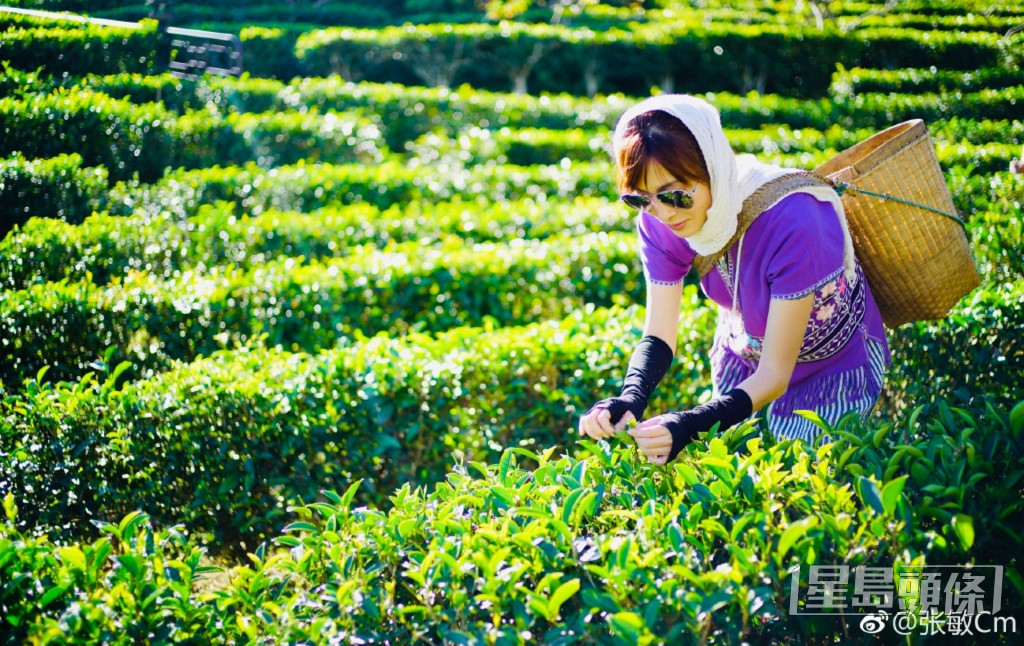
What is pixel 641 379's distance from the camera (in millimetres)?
2275

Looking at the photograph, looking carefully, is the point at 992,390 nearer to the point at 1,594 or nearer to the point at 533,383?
the point at 533,383

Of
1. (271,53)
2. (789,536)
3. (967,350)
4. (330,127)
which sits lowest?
(789,536)

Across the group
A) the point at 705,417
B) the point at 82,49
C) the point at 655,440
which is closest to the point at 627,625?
the point at 655,440

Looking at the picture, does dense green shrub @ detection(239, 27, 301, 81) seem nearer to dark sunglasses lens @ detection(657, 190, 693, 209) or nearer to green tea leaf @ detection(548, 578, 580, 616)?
dark sunglasses lens @ detection(657, 190, 693, 209)

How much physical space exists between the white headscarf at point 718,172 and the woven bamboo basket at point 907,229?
0.26 meters

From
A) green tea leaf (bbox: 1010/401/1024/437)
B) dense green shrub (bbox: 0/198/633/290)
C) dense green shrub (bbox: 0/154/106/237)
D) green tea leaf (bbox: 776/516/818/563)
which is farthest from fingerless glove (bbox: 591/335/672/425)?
dense green shrub (bbox: 0/154/106/237)

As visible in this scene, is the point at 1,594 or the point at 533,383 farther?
the point at 533,383

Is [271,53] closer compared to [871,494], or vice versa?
[871,494]

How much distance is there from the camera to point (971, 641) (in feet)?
5.55

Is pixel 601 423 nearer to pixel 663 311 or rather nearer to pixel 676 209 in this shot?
pixel 663 311

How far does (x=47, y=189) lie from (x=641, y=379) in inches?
162

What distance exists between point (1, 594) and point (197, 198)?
15.1ft

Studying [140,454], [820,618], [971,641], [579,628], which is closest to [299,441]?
[140,454]

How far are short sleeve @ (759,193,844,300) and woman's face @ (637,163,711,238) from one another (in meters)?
0.18
